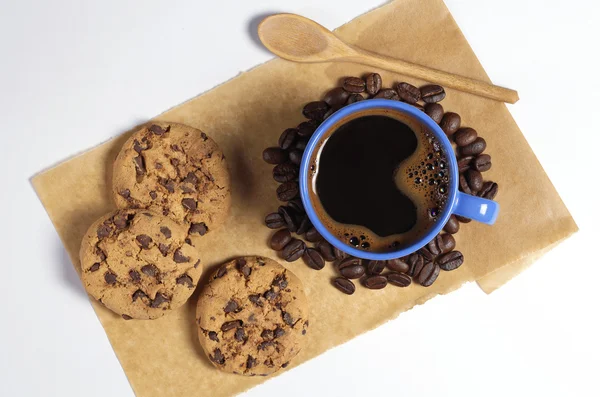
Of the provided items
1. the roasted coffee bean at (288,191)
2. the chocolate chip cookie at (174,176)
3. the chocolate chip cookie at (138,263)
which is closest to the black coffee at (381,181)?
the roasted coffee bean at (288,191)

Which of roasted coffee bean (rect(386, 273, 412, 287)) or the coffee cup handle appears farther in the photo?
roasted coffee bean (rect(386, 273, 412, 287))

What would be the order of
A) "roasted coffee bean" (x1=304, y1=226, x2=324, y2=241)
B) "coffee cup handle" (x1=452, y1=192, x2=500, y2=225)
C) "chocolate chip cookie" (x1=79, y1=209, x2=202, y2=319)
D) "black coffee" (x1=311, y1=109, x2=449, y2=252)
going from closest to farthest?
1. "coffee cup handle" (x1=452, y1=192, x2=500, y2=225)
2. "black coffee" (x1=311, y1=109, x2=449, y2=252)
3. "chocolate chip cookie" (x1=79, y1=209, x2=202, y2=319)
4. "roasted coffee bean" (x1=304, y1=226, x2=324, y2=241)

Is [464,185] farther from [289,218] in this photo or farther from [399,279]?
[289,218]

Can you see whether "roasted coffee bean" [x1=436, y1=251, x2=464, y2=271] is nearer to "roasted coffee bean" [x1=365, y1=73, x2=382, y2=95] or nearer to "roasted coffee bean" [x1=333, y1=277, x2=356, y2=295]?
"roasted coffee bean" [x1=333, y1=277, x2=356, y2=295]

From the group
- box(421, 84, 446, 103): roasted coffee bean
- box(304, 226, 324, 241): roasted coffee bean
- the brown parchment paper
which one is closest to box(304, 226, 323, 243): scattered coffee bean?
box(304, 226, 324, 241): roasted coffee bean

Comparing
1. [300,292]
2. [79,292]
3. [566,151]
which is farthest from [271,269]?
[566,151]

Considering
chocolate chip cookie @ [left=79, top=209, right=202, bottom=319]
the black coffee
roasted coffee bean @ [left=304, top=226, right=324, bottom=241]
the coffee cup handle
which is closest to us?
the coffee cup handle

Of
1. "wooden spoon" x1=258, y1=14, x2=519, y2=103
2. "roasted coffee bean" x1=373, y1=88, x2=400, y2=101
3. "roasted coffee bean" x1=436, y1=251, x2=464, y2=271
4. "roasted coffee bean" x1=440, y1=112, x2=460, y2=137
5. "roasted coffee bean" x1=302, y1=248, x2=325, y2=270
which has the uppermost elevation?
"wooden spoon" x1=258, y1=14, x2=519, y2=103
